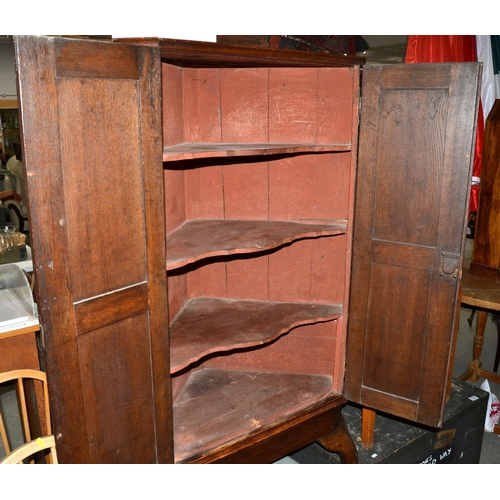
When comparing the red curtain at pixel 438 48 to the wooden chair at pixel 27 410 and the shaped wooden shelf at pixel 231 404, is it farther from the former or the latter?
the wooden chair at pixel 27 410

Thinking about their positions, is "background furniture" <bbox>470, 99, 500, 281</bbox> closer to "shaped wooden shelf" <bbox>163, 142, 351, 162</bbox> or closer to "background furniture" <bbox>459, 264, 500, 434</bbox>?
"background furniture" <bbox>459, 264, 500, 434</bbox>

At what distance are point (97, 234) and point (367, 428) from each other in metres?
1.86

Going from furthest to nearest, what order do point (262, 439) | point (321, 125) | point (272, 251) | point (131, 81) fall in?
point (272, 251)
point (321, 125)
point (262, 439)
point (131, 81)

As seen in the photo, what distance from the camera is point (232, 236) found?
7.45 ft

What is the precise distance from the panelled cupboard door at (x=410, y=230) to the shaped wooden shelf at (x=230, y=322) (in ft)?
0.91

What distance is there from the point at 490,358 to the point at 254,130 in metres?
3.39

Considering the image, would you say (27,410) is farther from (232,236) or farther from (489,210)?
(489,210)

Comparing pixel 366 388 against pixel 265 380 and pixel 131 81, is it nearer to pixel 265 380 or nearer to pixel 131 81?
pixel 265 380

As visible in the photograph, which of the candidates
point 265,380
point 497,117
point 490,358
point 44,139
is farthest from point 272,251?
point 490,358

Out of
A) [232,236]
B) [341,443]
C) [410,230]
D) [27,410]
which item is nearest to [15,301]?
[27,410]

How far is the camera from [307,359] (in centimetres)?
276

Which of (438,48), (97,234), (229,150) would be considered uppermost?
(438,48)

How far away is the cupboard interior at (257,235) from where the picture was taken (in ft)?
7.39

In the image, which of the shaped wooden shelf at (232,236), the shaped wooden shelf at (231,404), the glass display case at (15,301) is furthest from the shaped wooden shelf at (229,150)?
the glass display case at (15,301)
